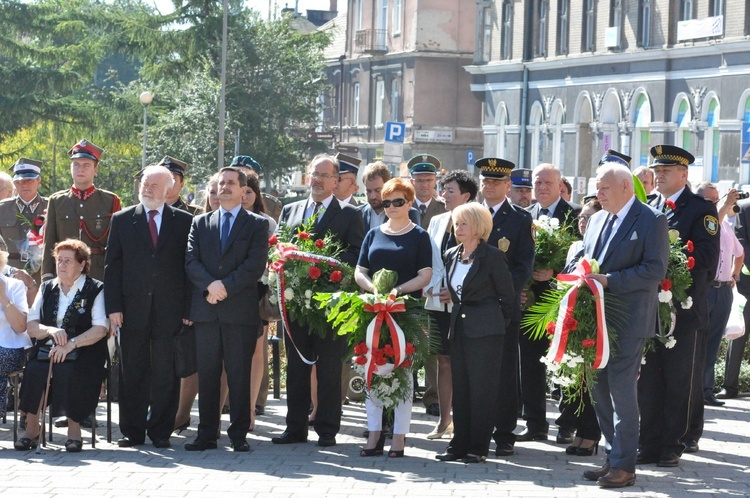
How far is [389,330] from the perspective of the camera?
33.2 feet

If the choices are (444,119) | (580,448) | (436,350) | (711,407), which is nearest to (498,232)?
(436,350)

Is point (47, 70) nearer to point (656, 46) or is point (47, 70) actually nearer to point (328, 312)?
point (656, 46)

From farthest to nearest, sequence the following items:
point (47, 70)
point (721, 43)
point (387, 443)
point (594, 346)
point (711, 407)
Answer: point (47, 70)
point (721, 43)
point (711, 407)
point (387, 443)
point (594, 346)

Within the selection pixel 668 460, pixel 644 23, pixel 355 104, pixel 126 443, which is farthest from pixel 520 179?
pixel 355 104

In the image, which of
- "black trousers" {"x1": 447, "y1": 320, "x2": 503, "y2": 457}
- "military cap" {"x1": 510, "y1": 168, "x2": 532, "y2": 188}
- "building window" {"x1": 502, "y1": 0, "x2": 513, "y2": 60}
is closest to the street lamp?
"building window" {"x1": 502, "y1": 0, "x2": 513, "y2": 60}

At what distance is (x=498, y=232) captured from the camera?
34.7 feet

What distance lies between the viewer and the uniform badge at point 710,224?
9883mm

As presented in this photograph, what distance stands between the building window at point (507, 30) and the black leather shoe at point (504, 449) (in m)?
44.9

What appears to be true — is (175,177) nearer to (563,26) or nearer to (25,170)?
(25,170)

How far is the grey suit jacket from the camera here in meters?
8.96

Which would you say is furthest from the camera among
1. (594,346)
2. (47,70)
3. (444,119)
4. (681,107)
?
(444,119)

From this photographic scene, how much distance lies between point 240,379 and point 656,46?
35020 millimetres

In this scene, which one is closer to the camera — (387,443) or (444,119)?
(387,443)

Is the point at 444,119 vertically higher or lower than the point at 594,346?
higher
